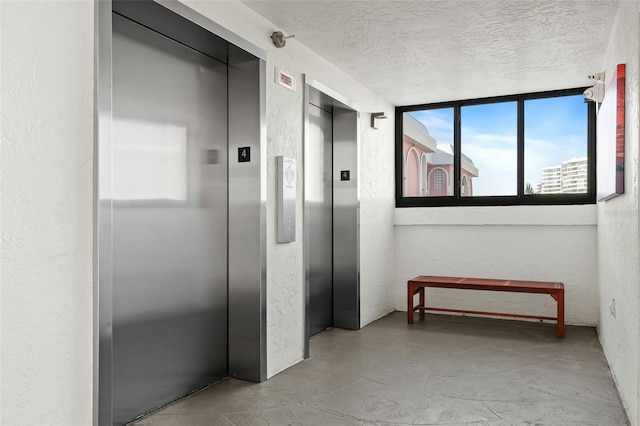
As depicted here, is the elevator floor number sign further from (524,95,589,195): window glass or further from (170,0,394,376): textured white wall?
(524,95,589,195): window glass

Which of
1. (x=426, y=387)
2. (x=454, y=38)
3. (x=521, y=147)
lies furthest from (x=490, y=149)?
(x=426, y=387)

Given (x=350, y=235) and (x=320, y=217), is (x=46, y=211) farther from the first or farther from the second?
(x=350, y=235)

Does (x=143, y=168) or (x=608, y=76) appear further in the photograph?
(x=608, y=76)

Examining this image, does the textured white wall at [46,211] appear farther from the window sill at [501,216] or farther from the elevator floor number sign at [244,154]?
the window sill at [501,216]

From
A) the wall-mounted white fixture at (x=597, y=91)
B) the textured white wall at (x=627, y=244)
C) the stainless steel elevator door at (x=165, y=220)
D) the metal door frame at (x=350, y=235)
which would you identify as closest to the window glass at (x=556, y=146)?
the wall-mounted white fixture at (x=597, y=91)

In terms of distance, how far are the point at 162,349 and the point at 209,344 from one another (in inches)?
17.4

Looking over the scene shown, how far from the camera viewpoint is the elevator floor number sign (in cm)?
350

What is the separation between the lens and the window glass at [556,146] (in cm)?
553

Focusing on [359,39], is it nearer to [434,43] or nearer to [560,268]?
[434,43]

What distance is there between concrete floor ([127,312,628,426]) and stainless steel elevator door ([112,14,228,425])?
0.25 meters

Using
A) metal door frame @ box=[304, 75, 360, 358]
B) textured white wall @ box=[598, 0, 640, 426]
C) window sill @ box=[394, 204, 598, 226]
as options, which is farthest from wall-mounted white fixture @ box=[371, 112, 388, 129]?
textured white wall @ box=[598, 0, 640, 426]

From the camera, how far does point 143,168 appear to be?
294 centimetres

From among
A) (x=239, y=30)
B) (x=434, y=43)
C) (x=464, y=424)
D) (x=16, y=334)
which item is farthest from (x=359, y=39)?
(x=16, y=334)

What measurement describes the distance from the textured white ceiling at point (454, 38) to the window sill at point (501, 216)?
1339 mm
